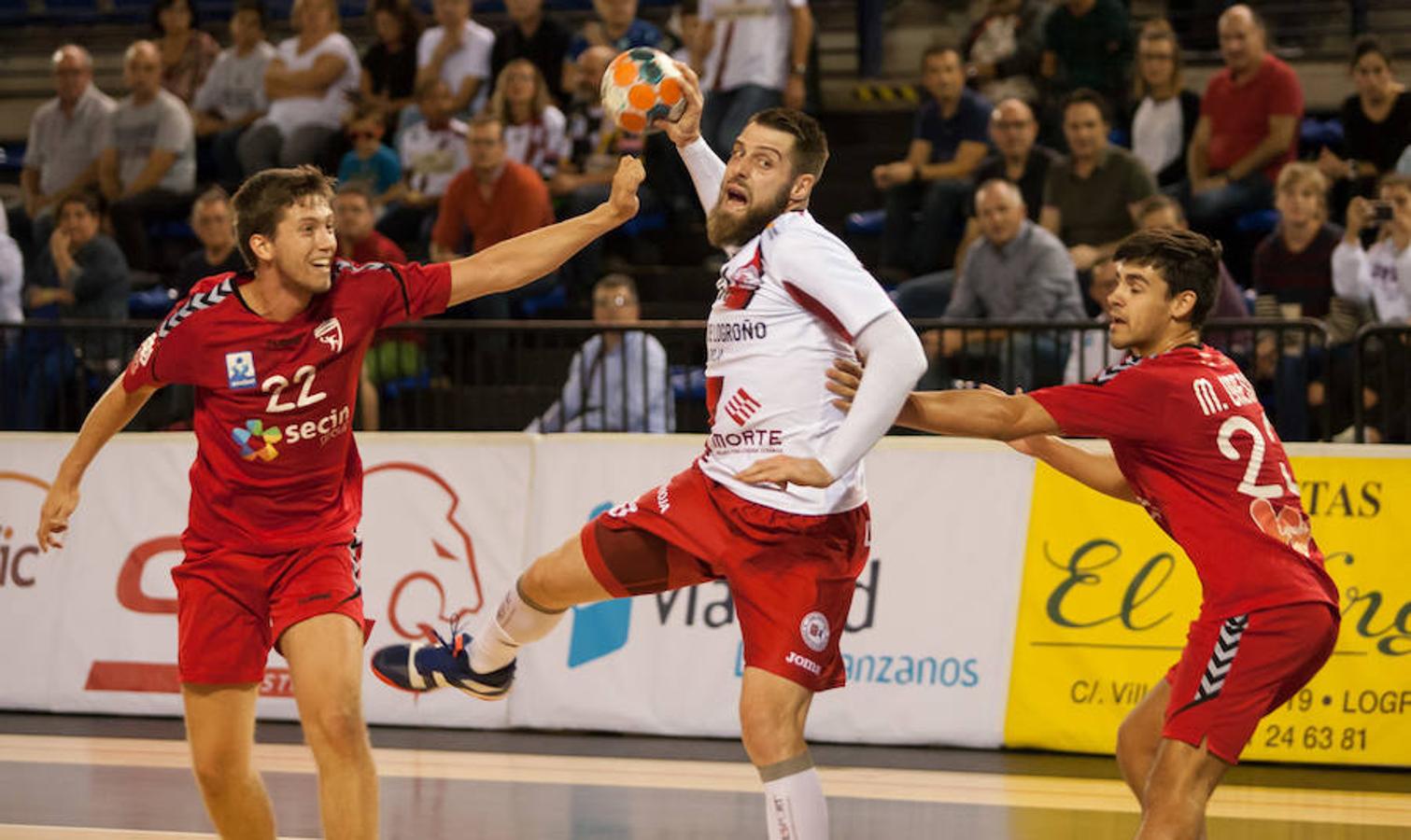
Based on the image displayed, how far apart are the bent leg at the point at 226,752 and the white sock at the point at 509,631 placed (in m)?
0.85

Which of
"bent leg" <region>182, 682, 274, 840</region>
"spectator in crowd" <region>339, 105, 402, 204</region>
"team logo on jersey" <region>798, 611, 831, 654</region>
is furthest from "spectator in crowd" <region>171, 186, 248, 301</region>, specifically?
"team logo on jersey" <region>798, 611, 831, 654</region>

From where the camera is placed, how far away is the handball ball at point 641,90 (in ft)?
20.0

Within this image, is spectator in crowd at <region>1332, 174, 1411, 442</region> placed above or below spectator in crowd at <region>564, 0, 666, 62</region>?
below

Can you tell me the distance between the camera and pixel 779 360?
567 centimetres

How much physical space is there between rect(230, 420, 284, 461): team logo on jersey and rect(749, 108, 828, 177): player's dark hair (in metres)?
1.77

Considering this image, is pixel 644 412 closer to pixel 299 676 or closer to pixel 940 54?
pixel 940 54

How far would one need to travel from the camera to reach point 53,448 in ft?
33.4

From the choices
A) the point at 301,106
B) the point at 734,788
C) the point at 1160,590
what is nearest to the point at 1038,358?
the point at 1160,590

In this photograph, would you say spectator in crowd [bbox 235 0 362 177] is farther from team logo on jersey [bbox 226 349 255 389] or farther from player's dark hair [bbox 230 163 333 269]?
team logo on jersey [bbox 226 349 255 389]

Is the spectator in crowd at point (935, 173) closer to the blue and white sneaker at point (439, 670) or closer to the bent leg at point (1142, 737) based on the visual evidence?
the blue and white sneaker at point (439, 670)

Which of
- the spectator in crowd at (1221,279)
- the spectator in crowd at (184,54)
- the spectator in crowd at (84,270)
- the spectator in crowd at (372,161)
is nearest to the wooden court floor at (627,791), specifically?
the spectator in crowd at (1221,279)

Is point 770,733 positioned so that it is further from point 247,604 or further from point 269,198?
point 269,198

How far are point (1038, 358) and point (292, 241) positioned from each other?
16.7 feet

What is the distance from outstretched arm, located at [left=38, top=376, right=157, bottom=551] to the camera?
6156mm
